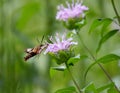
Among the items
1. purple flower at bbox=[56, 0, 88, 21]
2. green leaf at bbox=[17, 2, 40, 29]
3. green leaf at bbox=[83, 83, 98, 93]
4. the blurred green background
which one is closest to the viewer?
green leaf at bbox=[83, 83, 98, 93]

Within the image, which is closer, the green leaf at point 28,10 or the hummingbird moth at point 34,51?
the hummingbird moth at point 34,51

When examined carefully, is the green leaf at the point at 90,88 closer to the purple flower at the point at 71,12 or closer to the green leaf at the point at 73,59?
the green leaf at the point at 73,59

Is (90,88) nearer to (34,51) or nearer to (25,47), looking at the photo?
(34,51)

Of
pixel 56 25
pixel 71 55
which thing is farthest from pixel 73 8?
pixel 56 25

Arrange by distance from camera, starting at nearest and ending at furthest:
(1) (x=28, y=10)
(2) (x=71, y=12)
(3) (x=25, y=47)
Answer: (2) (x=71, y=12), (3) (x=25, y=47), (1) (x=28, y=10)

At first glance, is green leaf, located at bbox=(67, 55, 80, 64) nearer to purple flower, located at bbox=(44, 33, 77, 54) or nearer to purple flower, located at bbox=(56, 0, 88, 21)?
purple flower, located at bbox=(44, 33, 77, 54)

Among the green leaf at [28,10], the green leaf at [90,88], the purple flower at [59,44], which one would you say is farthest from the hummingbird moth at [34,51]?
the green leaf at [28,10]

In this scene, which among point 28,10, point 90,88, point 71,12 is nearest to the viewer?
point 90,88

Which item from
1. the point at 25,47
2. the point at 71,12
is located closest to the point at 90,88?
the point at 71,12

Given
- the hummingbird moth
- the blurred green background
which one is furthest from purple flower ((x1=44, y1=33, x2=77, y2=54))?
the blurred green background

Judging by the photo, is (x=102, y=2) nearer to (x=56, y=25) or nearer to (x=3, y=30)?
(x=56, y=25)

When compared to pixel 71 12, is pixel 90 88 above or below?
below
